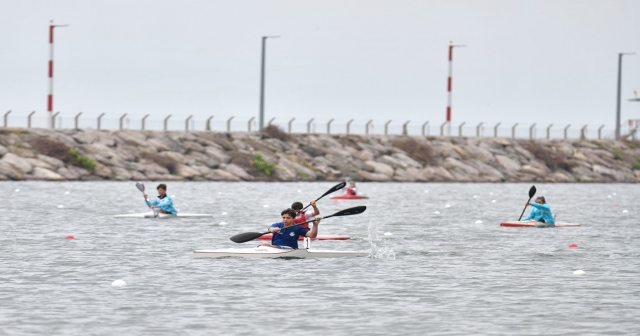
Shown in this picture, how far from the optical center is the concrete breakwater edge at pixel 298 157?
73.4 m

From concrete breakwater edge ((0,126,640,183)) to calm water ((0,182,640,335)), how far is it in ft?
100.0

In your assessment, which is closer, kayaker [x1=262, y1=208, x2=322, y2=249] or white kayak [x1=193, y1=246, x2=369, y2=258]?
white kayak [x1=193, y1=246, x2=369, y2=258]

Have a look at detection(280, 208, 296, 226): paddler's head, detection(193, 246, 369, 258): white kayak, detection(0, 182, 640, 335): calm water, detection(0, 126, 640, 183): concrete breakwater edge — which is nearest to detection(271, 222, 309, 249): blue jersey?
detection(280, 208, 296, 226): paddler's head

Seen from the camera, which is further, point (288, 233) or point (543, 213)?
point (543, 213)

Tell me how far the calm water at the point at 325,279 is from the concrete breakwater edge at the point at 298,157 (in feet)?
100.0

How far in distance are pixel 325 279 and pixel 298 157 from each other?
61274 millimetres

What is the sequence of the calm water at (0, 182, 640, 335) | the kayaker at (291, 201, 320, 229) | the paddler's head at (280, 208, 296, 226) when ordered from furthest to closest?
the kayaker at (291, 201, 320, 229) → the paddler's head at (280, 208, 296, 226) → the calm water at (0, 182, 640, 335)

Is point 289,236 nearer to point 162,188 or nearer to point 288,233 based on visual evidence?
point 288,233

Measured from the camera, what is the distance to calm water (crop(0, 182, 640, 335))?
18.1 m

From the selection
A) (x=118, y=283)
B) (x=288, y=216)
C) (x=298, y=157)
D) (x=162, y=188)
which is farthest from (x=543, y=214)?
(x=298, y=157)

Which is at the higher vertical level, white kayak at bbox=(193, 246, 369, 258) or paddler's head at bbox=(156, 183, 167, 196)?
paddler's head at bbox=(156, 183, 167, 196)

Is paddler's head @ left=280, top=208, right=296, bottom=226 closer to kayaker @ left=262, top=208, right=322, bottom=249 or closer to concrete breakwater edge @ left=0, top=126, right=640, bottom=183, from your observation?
kayaker @ left=262, top=208, right=322, bottom=249

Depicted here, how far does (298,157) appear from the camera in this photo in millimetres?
84438

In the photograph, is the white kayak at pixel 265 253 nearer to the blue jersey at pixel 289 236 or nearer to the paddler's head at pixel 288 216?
the blue jersey at pixel 289 236
